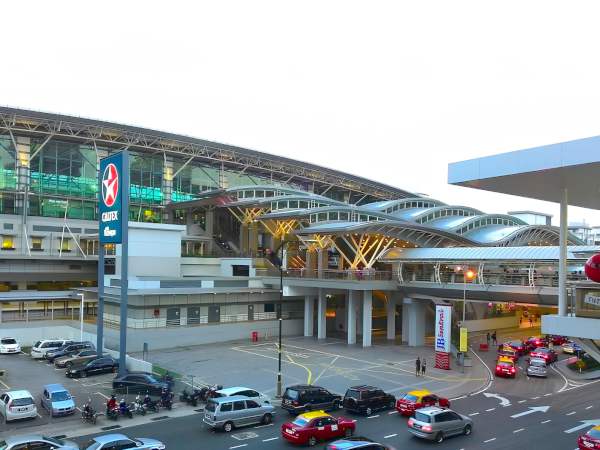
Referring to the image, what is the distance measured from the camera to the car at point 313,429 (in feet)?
71.4

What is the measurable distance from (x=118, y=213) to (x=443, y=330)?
23.3 meters

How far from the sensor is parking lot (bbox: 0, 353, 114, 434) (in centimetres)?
2486

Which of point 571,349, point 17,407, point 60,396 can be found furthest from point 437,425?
point 571,349

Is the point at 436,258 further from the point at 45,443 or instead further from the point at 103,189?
the point at 45,443

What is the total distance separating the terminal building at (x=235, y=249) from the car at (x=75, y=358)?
18.8 feet

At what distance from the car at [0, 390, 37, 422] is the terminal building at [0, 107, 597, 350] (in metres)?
17.5

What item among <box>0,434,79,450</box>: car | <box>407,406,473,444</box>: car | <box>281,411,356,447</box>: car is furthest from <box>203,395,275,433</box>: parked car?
<box>407,406,473,444</box>: car

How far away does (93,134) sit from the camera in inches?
2771

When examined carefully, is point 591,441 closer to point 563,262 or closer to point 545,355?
point 563,262

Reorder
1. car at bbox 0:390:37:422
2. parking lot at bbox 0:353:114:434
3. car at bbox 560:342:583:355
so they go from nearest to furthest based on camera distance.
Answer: car at bbox 0:390:37:422 < parking lot at bbox 0:353:114:434 < car at bbox 560:342:583:355

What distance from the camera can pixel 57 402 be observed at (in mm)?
25766

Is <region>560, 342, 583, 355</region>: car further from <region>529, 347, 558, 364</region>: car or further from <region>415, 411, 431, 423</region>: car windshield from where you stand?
<region>415, 411, 431, 423</region>: car windshield

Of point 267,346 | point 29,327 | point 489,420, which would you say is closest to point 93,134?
point 29,327

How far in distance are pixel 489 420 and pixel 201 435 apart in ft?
42.5
